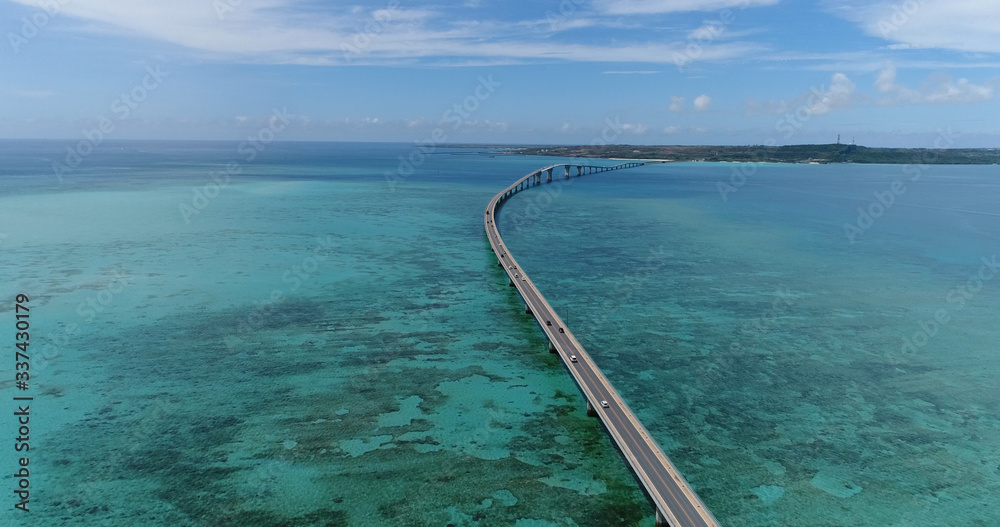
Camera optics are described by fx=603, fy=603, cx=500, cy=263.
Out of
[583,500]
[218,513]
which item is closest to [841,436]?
[583,500]

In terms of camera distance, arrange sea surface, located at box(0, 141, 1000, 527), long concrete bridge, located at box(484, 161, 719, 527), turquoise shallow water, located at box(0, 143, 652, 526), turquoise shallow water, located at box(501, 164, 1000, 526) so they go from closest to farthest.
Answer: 1. long concrete bridge, located at box(484, 161, 719, 527)
2. turquoise shallow water, located at box(0, 143, 652, 526)
3. sea surface, located at box(0, 141, 1000, 527)
4. turquoise shallow water, located at box(501, 164, 1000, 526)

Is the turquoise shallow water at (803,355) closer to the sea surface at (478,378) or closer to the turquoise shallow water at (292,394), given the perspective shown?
the sea surface at (478,378)

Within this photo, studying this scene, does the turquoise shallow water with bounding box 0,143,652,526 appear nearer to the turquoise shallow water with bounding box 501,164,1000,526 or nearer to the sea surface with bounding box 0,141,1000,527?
the sea surface with bounding box 0,141,1000,527

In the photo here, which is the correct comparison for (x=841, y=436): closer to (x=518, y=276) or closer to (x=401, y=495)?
(x=401, y=495)

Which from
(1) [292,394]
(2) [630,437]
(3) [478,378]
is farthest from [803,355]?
(1) [292,394]

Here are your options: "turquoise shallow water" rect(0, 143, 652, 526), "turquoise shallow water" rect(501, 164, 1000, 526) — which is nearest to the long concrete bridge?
"turquoise shallow water" rect(0, 143, 652, 526)

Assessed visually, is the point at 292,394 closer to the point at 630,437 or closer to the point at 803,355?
the point at 630,437
